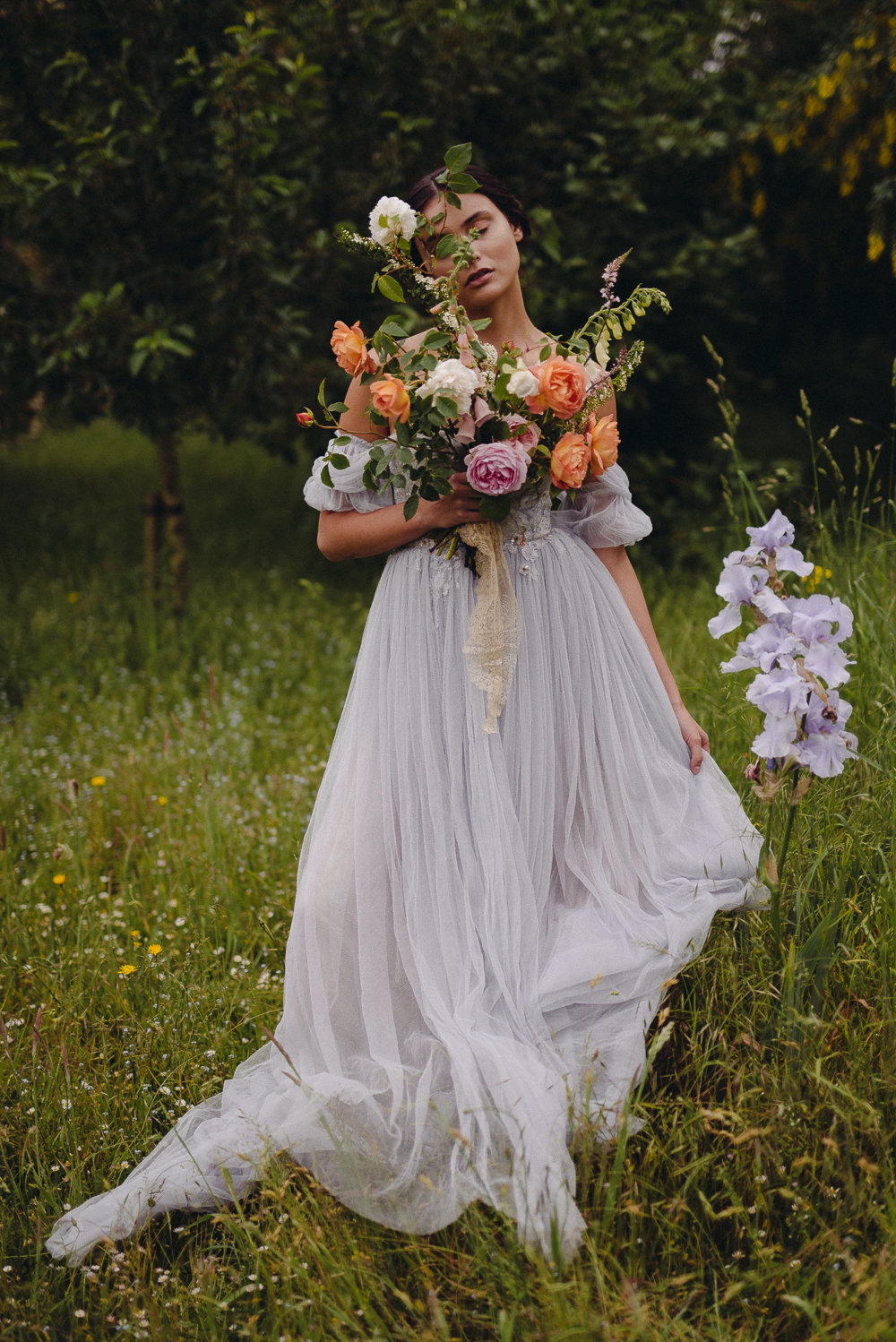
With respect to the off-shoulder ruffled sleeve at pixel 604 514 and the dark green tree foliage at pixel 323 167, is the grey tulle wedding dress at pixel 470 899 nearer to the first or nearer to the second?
the off-shoulder ruffled sleeve at pixel 604 514

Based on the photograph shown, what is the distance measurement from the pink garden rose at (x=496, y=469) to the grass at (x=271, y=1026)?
0.99 meters

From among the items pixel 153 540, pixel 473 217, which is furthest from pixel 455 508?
pixel 153 540

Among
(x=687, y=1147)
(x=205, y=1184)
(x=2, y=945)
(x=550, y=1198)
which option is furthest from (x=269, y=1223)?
(x=2, y=945)

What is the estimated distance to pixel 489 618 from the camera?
1967mm

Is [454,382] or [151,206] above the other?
[151,206]

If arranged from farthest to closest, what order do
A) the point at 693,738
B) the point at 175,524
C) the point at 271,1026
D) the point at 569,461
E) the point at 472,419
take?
the point at 175,524
the point at 271,1026
the point at 693,738
the point at 472,419
the point at 569,461

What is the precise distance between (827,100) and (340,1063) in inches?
199

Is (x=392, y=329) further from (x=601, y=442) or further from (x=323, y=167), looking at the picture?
(x=323, y=167)

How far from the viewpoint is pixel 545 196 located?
515cm

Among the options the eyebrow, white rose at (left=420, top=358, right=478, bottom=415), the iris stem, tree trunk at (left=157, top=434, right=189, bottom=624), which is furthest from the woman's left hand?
tree trunk at (left=157, top=434, right=189, bottom=624)

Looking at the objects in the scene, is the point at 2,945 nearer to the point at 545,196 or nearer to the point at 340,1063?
the point at 340,1063

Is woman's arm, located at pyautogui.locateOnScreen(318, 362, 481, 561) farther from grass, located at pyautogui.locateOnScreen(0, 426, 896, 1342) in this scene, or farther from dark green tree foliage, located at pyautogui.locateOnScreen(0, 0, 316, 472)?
dark green tree foliage, located at pyautogui.locateOnScreen(0, 0, 316, 472)

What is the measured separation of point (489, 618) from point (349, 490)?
1.38ft

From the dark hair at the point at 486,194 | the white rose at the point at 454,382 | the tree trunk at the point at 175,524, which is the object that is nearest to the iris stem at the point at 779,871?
the white rose at the point at 454,382
